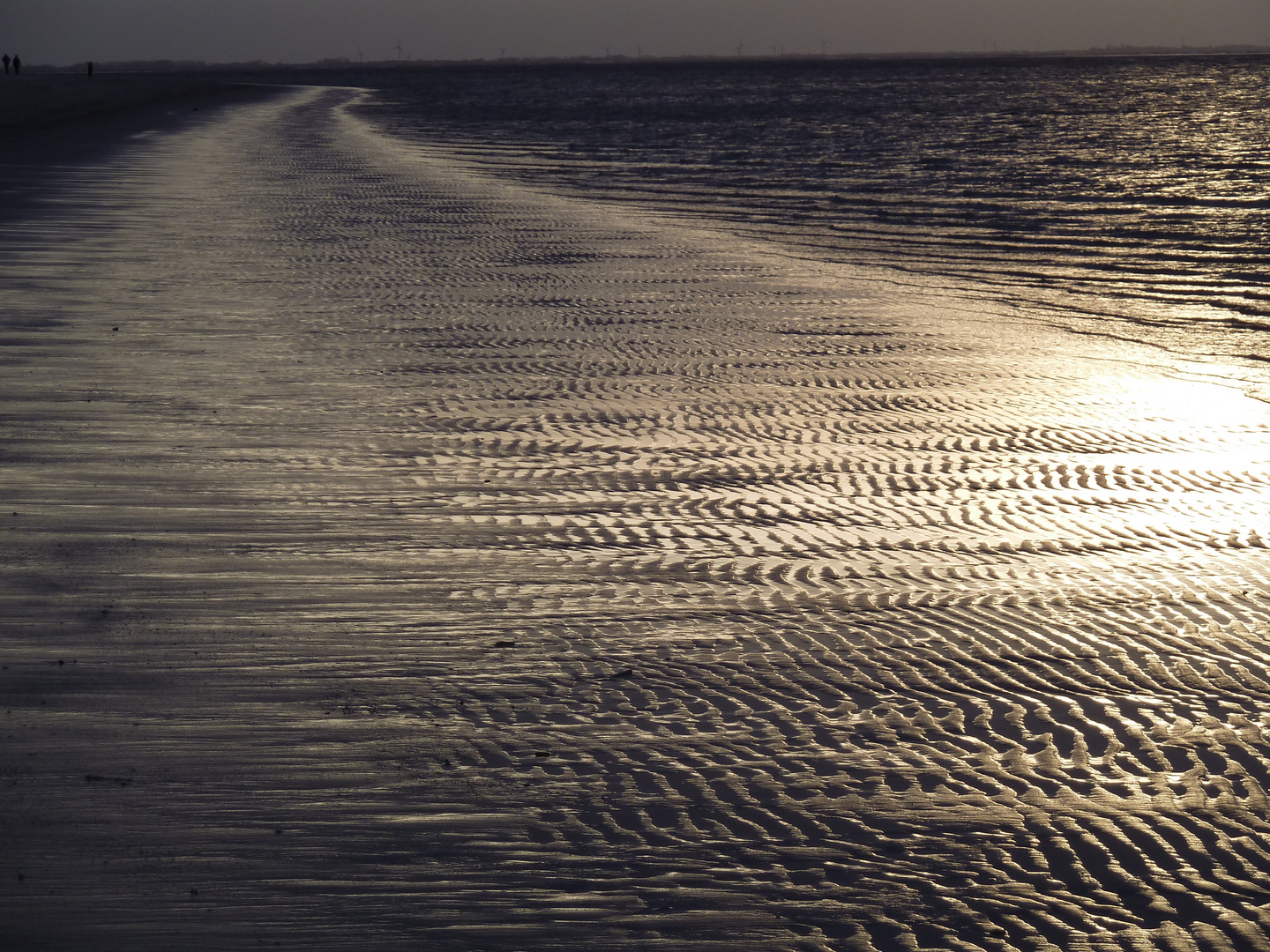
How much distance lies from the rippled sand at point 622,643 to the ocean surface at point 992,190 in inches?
156

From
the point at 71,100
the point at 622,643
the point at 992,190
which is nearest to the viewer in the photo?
the point at 622,643

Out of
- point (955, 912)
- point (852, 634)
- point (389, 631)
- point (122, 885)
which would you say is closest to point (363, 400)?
point (389, 631)

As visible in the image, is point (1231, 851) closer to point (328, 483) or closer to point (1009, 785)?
point (1009, 785)

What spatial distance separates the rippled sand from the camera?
316 cm

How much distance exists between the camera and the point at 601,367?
869cm

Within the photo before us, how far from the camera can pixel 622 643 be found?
457 centimetres

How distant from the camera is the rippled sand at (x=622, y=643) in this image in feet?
10.4

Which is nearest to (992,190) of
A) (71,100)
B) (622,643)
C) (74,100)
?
(622,643)

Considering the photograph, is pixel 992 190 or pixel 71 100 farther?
pixel 71 100

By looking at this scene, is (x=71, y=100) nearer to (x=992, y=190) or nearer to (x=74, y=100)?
(x=74, y=100)

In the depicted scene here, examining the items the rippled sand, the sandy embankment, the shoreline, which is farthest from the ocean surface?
the sandy embankment

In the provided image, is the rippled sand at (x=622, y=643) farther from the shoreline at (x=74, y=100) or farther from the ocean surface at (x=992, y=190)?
the shoreline at (x=74, y=100)

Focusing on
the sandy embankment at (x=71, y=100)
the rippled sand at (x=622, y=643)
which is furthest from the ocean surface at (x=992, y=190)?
the sandy embankment at (x=71, y=100)

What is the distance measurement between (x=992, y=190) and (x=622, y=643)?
20916 mm
